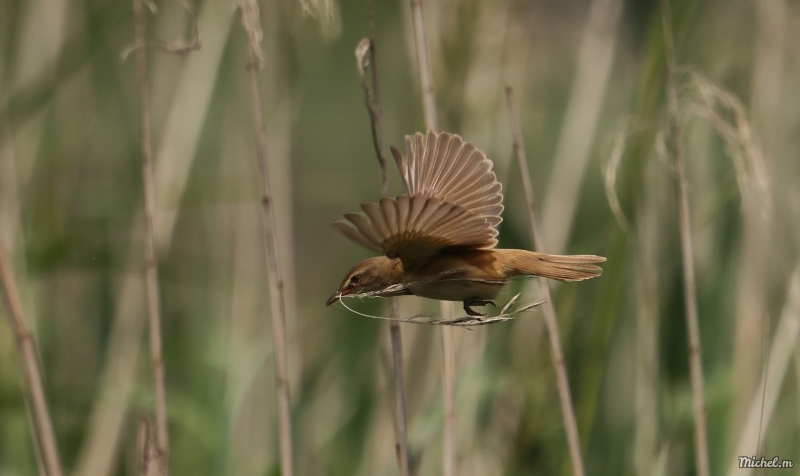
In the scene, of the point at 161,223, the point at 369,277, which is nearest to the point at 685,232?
the point at 369,277

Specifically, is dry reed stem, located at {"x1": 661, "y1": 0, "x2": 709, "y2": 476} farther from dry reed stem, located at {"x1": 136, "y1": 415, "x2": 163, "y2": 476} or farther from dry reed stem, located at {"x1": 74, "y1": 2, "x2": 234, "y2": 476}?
dry reed stem, located at {"x1": 74, "y1": 2, "x2": 234, "y2": 476}

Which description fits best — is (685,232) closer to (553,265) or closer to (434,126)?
(553,265)

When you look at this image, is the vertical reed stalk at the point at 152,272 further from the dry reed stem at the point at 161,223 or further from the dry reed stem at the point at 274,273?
the dry reed stem at the point at 161,223

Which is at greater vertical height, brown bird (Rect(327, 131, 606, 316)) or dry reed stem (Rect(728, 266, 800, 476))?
brown bird (Rect(327, 131, 606, 316))

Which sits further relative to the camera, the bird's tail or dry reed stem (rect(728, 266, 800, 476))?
dry reed stem (rect(728, 266, 800, 476))

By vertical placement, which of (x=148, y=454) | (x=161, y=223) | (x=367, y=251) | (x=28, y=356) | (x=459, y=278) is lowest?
(x=148, y=454)

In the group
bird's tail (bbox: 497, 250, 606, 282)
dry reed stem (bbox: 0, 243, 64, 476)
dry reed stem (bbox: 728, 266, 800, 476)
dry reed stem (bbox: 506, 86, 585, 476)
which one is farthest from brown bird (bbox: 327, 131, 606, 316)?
dry reed stem (bbox: 728, 266, 800, 476)

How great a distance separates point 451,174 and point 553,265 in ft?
0.80

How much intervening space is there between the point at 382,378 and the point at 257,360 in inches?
13.7

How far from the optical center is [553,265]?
148 centimetres

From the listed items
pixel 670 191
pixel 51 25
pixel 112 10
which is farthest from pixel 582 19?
pixel 51 25

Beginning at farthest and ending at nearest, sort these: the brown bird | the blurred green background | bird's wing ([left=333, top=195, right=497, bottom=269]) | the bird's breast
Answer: the blurred green background < the bird's breast < the brown bird < bird's wing ([left=333, top=195, right=497, bottom=269])

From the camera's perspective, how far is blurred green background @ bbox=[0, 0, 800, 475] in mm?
2031

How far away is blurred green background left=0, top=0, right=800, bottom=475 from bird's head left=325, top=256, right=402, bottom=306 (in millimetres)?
489
